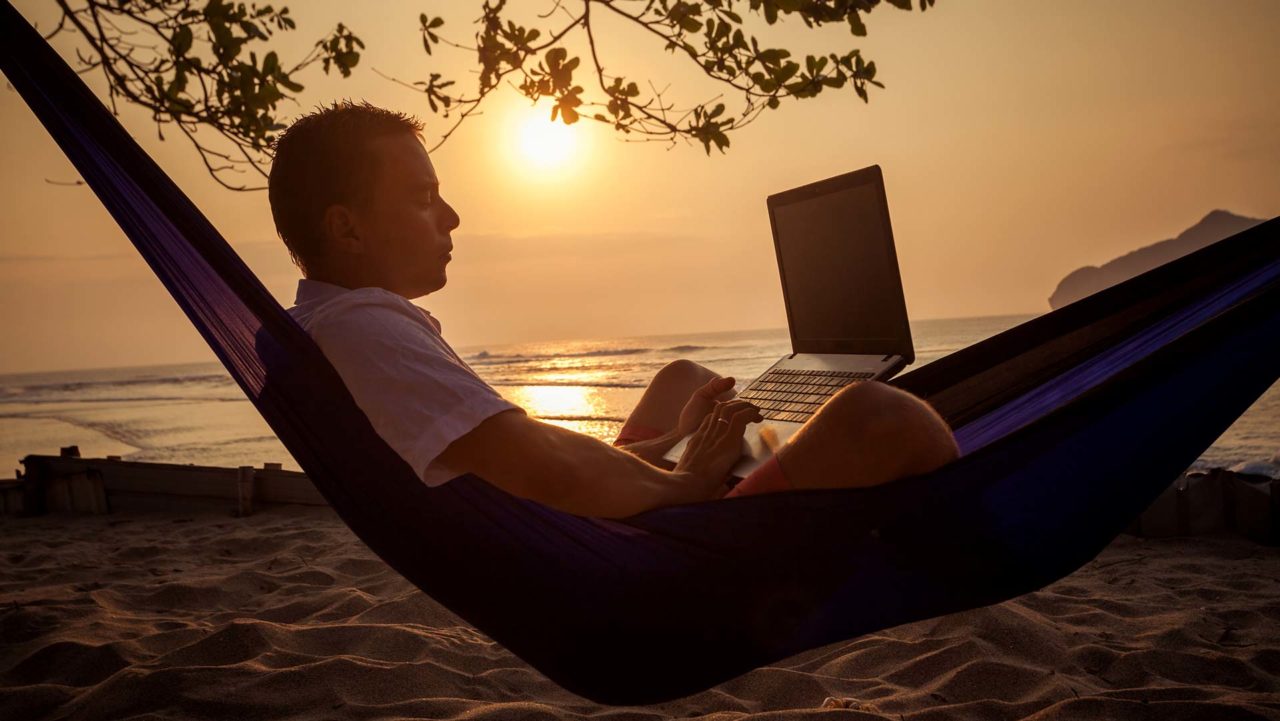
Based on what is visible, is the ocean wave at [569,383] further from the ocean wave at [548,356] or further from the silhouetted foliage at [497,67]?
the silhouetted foliage at [497,67]

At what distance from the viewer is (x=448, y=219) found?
147 centimetres

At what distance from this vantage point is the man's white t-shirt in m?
1.12

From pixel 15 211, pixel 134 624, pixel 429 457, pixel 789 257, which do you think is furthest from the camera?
pixel 15 211

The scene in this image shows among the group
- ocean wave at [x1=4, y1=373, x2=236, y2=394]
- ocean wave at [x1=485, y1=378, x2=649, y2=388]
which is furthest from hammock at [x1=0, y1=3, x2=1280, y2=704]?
ocean wave at [x1=4, y1=373, x2=236, y2=394]

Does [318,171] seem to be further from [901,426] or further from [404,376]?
[901,426]

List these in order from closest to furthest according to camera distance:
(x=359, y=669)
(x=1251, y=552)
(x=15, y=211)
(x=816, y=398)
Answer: (x=816, y=398)
(x=359, y=669)
(x=1251, y=552)
(x=15, y=211)

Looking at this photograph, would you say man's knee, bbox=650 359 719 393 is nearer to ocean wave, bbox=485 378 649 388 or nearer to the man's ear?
the man's ear

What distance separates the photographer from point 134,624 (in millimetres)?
2471

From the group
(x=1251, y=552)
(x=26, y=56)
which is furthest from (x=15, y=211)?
(x=1251, y=552)

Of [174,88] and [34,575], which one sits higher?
[174,88]

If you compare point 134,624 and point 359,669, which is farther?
point 134,624

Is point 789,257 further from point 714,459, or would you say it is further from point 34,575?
point 34,575

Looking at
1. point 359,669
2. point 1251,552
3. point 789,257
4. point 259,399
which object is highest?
point 789,257

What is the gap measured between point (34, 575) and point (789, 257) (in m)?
2.90
